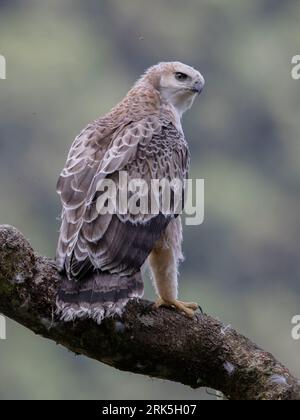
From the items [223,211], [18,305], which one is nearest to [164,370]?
[18,305]

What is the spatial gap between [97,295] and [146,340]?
1.24 feet

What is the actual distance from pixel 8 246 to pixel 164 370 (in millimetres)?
1138

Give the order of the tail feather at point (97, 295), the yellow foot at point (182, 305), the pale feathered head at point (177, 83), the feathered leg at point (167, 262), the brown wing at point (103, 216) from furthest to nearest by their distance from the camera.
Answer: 1. the pale feathered head at point (177, 83)
2. the feathered leg at point (167, 262)
3. the yellow foot at point (182, 305)
4. the brown wing at point (103, 216)
5. the tail feather at point (97, 295)

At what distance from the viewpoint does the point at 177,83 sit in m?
11.0

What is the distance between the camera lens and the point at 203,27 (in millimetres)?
74125

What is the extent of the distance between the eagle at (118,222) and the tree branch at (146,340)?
0.33ft

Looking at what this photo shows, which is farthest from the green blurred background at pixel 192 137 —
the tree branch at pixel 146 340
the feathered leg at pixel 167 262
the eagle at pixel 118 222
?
the tree branch at pixel 146 340

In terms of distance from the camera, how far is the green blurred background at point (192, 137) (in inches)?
1624

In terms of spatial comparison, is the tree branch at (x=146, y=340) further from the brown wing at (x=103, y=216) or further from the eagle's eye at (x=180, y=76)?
the eagle's eye at (x=180, y=76)

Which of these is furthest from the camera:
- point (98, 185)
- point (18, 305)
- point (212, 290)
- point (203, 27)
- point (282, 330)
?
point (203, 27)

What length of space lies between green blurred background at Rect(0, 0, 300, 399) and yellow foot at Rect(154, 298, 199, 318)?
66.2 feet

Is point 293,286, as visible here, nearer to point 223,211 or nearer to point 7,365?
point 223,211

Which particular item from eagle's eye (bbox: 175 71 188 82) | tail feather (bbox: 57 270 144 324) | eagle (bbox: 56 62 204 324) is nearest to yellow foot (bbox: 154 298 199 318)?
eagle (bbox: 56 62 204 324)

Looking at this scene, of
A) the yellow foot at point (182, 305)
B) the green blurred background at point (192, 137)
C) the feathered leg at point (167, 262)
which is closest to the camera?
the yellow foot at point (182, 305)
